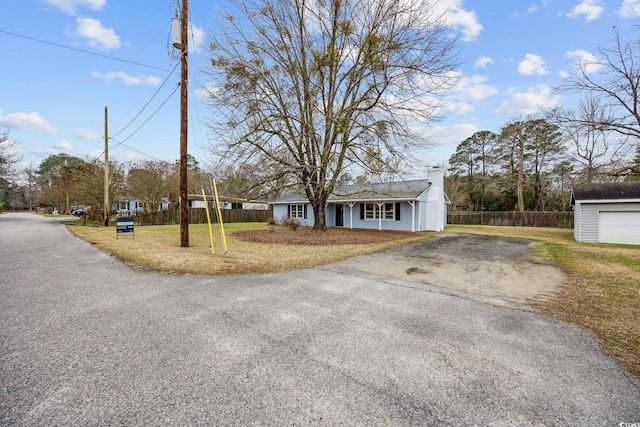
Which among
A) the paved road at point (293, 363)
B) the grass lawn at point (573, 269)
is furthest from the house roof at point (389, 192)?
the paved road at point (293, 363)

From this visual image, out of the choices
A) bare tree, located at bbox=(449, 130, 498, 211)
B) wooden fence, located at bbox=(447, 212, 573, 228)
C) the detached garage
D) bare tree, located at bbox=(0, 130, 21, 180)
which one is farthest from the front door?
bare tree, located at bbox=(0, 130, 21, 180)

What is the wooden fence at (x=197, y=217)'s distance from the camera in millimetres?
22734

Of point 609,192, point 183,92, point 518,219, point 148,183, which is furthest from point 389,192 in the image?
point 148,183

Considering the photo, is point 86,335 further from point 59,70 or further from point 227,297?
point 59,70

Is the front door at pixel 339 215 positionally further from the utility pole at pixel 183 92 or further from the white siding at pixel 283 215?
the utility pole at pixel 183 92

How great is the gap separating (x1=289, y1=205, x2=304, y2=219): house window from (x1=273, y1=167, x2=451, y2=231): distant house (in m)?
0.36

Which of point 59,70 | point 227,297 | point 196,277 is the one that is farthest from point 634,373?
point 59,70

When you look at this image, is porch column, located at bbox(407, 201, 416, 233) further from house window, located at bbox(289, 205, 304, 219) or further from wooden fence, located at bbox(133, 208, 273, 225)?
wooden fence, located at bbox(133, 208, 273, 225)

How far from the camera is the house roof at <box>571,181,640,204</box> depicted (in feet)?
40.7

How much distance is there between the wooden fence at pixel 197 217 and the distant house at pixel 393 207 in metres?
8.43

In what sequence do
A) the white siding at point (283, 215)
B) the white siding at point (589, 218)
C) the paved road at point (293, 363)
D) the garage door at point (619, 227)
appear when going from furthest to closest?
the white siding at point (283, 215) → the white siding at point (589, 218) → the garage door at point (619, 227) → the paved road at point (293, 363)

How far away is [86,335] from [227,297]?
5.91ft

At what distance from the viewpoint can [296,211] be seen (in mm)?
22109

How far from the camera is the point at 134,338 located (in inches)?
119
